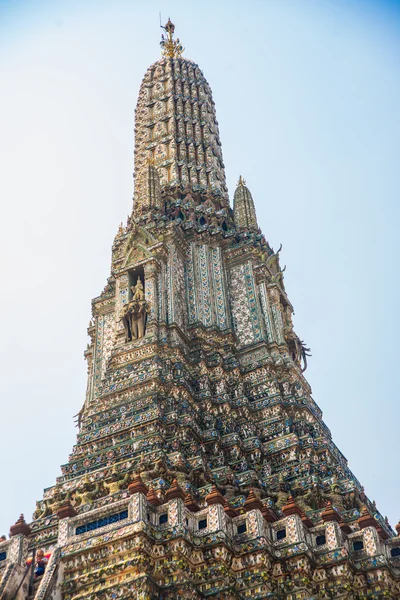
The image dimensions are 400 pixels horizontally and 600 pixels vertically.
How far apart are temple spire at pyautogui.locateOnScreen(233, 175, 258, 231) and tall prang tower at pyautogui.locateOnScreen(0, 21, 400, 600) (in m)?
0.07

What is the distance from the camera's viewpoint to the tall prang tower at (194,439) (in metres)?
19.4

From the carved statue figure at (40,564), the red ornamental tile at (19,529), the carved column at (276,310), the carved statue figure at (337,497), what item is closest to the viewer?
the carved statue figure at (40,564)

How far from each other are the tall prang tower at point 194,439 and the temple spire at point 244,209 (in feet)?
0.23

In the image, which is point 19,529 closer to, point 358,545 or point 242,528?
point 242,528

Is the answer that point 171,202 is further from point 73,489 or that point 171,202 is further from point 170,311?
point 73,489

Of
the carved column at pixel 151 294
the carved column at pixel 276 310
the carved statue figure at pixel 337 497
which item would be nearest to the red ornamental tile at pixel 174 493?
the carved statue figure at pixel 337 497

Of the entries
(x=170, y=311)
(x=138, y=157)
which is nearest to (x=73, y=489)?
(x=170, y=311)

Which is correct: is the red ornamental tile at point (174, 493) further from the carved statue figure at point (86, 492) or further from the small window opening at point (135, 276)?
the small window opening at point (135, 276)

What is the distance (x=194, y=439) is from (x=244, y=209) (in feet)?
48.3

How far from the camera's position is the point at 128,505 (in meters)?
19.7

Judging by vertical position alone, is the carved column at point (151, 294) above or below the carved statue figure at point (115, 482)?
above

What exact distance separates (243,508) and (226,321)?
35.8 feet

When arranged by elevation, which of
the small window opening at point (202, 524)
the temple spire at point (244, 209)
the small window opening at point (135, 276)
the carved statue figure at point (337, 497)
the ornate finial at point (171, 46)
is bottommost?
the small window opening at point (202, 524)

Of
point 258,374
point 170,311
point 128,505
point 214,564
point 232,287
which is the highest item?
point 232,287
